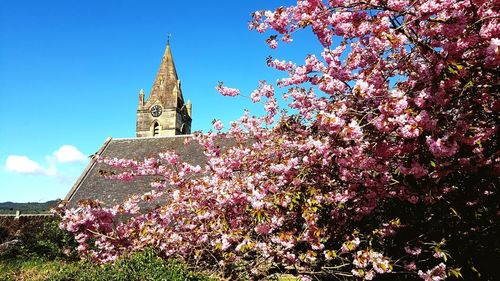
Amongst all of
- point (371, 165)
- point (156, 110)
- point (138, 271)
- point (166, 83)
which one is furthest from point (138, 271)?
point (166, 83)

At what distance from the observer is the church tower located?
36.9m

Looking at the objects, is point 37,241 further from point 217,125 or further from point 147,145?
point 147,145

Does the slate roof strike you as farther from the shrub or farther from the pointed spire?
the pointed spire

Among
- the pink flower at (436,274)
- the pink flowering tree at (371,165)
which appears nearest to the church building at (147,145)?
the pink flowering tree at (371,165)

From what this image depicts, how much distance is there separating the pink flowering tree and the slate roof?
12111 mm

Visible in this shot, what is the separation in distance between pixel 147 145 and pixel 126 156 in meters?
1.47

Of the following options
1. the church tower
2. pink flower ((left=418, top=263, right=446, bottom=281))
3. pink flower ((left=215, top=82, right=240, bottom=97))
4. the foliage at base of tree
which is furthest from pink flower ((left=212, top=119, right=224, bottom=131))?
the church tower

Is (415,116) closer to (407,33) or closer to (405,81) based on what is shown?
(407,33)

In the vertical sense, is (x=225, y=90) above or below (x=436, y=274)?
above

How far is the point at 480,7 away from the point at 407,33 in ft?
2.85

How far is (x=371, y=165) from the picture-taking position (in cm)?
532

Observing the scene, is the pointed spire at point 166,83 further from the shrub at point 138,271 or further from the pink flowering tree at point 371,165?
the shrub at point 138,271

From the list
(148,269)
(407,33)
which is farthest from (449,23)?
(148,269)

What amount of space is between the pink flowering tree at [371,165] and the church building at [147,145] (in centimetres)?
585
